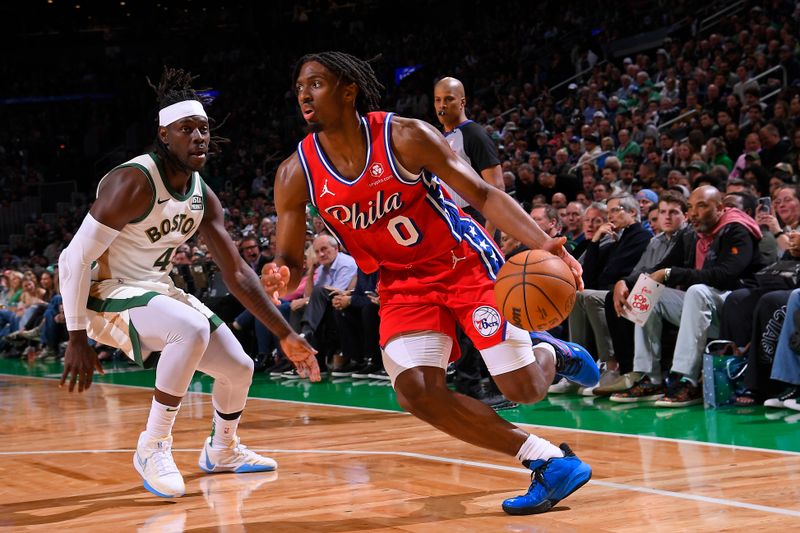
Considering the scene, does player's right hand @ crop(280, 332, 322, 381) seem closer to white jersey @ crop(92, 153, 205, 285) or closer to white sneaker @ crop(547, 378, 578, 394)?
white jersey @ crop(92, 153, 205, 285)

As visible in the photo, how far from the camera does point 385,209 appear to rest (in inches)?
151

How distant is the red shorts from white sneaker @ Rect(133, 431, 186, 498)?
109cm

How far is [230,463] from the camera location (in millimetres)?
4734

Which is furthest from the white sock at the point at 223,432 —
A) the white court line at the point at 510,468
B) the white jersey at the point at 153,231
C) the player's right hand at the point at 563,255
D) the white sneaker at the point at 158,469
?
the player's right hand at the point at 563,255

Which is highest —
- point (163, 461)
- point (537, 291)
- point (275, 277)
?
point (275, 277)

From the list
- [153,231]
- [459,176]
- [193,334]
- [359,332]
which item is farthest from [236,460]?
[359,332]

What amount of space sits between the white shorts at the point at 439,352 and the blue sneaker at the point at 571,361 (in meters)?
0.64

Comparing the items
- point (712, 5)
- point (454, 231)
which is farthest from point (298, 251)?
point (712, 5)

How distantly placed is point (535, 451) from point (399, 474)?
948 mm

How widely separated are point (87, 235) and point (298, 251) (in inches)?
37.5

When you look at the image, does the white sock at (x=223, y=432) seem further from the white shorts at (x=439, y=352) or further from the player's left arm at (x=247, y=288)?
the white shorts at (x=439, y=352)

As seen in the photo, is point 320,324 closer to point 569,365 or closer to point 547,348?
point 569,365

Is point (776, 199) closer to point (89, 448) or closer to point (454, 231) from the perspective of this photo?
point (454, 231)

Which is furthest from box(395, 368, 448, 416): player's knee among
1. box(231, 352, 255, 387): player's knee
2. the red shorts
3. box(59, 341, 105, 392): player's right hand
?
box(59, 341, 105, 392): player's right hand
